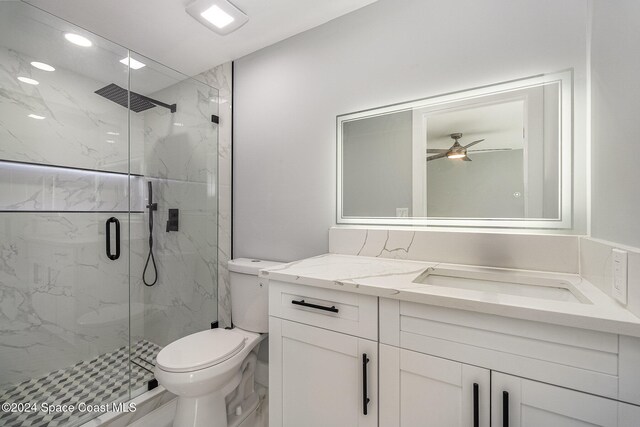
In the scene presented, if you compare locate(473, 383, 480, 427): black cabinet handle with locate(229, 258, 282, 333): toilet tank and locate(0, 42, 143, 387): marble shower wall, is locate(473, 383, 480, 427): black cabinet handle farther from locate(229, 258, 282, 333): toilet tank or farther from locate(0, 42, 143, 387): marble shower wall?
locate(0, 42, 143, 387): marble shower wall

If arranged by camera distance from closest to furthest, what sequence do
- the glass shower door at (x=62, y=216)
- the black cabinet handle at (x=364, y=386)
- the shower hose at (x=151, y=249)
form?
the black cabinet handle at (x=364, y=386), the glass shower door at (x=62, y=216), the shower hose at (x=151, y=249)

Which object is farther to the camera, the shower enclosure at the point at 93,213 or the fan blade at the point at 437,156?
the shower enclosure at the point at 93,213

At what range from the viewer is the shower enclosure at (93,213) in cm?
151

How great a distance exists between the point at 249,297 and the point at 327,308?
2.79 feet

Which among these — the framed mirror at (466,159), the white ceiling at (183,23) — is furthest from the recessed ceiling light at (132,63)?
the framed mirror at (466,159)

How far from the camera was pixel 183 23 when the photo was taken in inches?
66.6

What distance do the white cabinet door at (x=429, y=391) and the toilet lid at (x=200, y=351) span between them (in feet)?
2.77

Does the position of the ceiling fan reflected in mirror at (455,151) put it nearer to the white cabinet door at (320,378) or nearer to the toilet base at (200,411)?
the white cabinet door at (320,378)

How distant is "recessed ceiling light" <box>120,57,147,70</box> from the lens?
1.79 metres

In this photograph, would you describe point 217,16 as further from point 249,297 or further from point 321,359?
point 321,359

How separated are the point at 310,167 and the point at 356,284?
0.98 meters

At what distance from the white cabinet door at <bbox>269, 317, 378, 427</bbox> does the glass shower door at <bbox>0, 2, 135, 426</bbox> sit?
1137 mm

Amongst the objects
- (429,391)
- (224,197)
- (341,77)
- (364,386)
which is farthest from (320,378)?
(341,77)

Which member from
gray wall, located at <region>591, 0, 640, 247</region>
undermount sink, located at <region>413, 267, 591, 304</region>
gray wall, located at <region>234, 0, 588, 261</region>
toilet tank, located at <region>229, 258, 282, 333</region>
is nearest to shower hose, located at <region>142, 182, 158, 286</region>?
gray wall, located at <region>234, 0, 588, 261</region>
